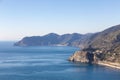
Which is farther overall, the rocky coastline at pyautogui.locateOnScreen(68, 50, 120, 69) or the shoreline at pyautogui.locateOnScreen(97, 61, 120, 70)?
the rocky coastline at pyautogui.locateOnScreen(68, 50, 120, 69)

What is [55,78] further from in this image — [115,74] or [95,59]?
[95,59]

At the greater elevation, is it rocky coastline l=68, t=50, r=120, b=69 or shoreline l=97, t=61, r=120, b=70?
rocky coastline l=68, t=50, r=120, b=69

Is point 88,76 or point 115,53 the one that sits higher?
point 115,53

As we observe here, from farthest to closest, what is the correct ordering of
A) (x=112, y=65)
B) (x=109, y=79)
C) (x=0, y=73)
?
(x=112, y=65) < (x=0, y=73) < (x=109, y=79)

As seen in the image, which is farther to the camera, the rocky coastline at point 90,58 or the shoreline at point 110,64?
Answer: the rocky coastline at point 90,58

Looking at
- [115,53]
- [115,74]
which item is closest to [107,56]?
[115,53]

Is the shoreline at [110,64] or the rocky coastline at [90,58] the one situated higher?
the rocky coastline at [90,58]

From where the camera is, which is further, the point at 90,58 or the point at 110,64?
the point at 90,58

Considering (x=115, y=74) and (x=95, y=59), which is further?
(x=95, y=59)

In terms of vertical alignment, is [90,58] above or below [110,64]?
above

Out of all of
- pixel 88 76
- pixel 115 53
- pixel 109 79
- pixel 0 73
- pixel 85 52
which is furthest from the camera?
pixel 85 52
